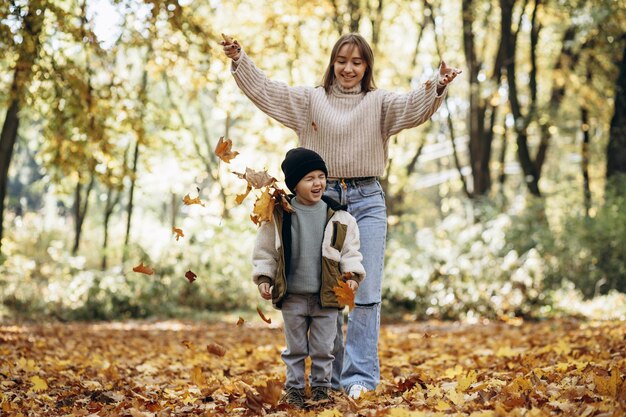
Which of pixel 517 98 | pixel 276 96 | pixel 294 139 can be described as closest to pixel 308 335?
pixel 276 96

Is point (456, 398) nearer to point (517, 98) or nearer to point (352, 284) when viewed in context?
point (352, 284)

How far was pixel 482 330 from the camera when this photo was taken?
32.8 ft

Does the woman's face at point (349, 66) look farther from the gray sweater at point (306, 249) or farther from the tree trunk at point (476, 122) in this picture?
the tree trunk at point (476, 122)

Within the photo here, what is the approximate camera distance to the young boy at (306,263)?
404cm

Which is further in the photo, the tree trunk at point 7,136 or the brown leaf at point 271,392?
the tree trunk at point 7,136

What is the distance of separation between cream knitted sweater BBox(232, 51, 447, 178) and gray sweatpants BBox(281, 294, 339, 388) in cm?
82

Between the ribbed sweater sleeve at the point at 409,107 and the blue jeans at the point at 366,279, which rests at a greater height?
the ribbed sweater sleeve at the point at 409,107

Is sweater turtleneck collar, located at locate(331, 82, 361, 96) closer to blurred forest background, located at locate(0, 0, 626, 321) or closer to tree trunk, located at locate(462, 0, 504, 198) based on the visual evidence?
blurred forest background, located at locate(0, 0, 626, 321)

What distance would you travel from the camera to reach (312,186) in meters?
4.05

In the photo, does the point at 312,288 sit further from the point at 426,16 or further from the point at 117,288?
the point at 426,16

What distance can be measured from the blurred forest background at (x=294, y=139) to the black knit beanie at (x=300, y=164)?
4591 mm

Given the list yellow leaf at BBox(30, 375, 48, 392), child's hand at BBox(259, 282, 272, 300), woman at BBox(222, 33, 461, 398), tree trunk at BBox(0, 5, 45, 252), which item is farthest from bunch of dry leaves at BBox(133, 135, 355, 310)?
tree trunk at BBox(0, 5, 45, 252)

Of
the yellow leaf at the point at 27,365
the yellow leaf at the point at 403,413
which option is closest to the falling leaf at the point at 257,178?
the yellow leaf at the point at 403,413

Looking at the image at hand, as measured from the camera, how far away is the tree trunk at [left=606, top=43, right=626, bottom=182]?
13.3 m
